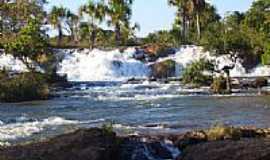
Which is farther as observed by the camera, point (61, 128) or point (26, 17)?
point (61, 128)

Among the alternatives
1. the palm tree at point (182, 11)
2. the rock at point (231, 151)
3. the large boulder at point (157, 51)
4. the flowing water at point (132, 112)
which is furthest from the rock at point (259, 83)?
the palm tree at point (182, 11)

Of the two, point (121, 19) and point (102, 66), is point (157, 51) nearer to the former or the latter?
point (102, 66)

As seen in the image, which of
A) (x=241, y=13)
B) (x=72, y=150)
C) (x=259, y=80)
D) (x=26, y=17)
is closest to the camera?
(x=26, y=17)

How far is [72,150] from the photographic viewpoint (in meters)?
12.1

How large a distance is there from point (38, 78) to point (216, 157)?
35.3m

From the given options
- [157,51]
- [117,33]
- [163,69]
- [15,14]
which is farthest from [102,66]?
[15,14]

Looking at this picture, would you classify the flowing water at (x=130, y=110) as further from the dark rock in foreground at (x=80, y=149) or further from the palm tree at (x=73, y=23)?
the palm tree at (x=73, y=23)

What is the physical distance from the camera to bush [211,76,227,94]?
45.0m

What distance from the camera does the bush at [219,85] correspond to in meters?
45.0

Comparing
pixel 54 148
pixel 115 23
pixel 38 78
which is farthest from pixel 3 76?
pixel 115 23

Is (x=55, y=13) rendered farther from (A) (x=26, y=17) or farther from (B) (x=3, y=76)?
(A) (x=26, y=17)

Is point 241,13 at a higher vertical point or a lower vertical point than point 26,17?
higher

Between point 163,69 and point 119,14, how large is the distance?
27.3m

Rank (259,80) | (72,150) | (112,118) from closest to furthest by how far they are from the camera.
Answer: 1. (72,150)
2. (112,118)
3. (259,80)
